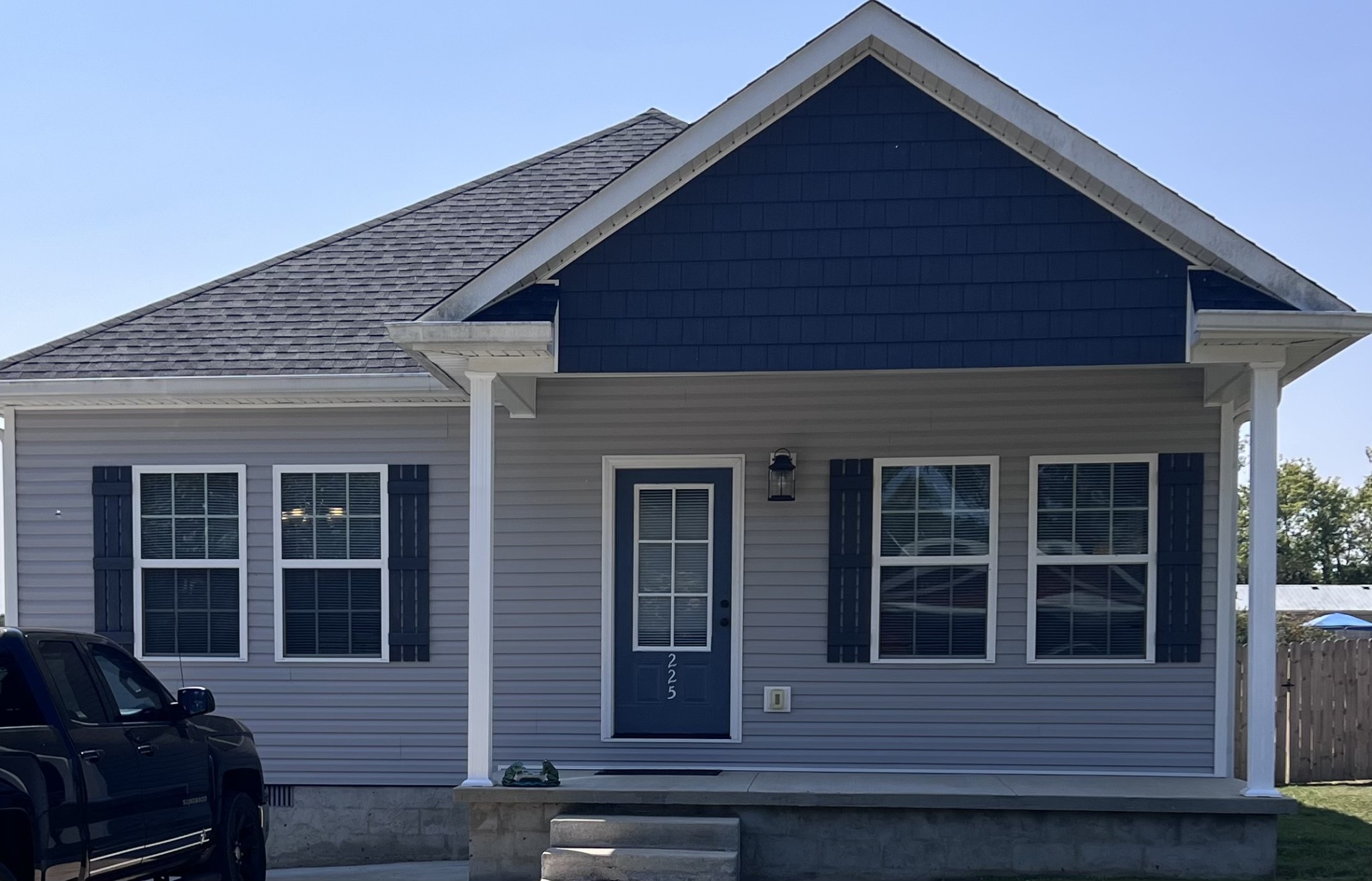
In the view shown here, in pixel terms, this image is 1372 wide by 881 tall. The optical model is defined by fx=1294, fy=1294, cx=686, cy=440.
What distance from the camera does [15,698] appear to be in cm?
559

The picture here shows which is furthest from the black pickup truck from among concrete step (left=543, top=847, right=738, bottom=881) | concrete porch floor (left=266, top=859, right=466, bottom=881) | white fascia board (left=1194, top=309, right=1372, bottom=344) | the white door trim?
white fascia board (left=1194, top=309, right=1372, bottom=344)

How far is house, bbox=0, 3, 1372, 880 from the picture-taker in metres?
7.81

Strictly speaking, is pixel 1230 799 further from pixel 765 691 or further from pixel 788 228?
pixel 788 228

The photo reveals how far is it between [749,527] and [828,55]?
3.45 meters

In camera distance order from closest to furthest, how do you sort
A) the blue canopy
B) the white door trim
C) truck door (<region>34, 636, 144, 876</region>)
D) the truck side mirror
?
truck door (<region>34, 636, 144, 876</region>) < the truck side mirror < the white door trim < the blue canopy

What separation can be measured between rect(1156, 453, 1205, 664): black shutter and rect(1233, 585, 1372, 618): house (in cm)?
2545

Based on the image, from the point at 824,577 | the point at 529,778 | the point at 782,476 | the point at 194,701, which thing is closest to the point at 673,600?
the point at 824,577

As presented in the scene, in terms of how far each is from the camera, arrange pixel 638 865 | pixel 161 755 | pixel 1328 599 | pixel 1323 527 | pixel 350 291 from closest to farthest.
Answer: pixel 161 755
pixel 638 865
pixel 350 291
pixel 1328 599
pixel 1323 527

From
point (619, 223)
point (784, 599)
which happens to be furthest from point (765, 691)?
Answer: point (619, 223)

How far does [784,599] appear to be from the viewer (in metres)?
9.51

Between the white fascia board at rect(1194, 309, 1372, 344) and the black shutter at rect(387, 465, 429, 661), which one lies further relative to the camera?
the black shutter at rect(387, 465, 429, 661)

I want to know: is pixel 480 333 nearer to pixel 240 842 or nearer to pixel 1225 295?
pixel 240 842

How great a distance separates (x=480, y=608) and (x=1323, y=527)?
180 feet

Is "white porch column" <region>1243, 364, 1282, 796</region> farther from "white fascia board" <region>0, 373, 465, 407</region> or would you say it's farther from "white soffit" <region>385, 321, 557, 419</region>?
"white fascia board" <region>0, 373, 465, 407</region>
